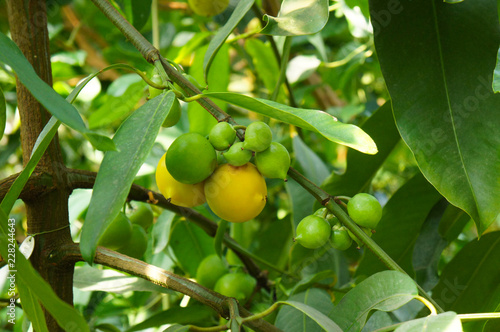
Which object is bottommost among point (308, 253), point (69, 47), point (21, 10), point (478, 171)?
point (308, 253)

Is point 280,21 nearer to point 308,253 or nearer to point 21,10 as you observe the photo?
point 21,10

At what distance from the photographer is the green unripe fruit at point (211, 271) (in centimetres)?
84

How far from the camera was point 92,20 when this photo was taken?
191 cm

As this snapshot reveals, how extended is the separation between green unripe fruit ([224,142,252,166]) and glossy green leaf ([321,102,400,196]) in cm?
30

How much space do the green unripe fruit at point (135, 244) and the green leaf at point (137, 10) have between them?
427 millimetres

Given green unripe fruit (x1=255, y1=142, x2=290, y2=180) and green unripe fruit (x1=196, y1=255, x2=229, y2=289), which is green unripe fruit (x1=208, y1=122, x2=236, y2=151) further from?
green unripe fruit (x1=196, y1=255, x2=229, y2=289)

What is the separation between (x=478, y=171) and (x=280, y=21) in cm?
29

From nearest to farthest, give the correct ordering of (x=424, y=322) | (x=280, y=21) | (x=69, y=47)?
(x=424, y=322), (x=280, y=21), (x=69, y=47)

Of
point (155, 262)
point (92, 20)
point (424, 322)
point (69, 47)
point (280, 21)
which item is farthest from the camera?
point (92, 20)

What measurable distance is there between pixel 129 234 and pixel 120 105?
15.0 inches

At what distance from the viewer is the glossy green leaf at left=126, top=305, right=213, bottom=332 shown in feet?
2.47

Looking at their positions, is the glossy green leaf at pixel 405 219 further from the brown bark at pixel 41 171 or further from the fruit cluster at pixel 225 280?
the brown bark at pixel 41 171

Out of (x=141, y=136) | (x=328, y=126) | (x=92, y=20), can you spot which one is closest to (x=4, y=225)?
(x=141, y=136)

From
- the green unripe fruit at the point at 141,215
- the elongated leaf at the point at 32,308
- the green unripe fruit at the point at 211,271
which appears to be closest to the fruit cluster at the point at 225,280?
the green unripe fruit at the point at 211,271
